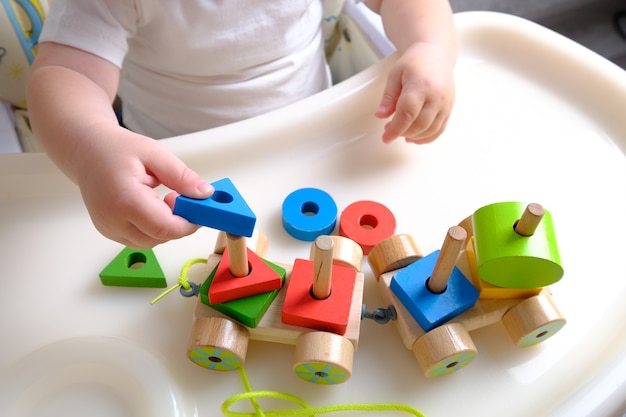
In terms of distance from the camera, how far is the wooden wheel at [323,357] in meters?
0.38

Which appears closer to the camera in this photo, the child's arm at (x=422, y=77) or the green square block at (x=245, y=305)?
the green square block at (x=245, y=305)

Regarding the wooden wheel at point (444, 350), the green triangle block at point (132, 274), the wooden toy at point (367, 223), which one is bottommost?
the wooden wheel at point (444, 350)

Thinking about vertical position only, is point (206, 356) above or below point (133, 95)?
below

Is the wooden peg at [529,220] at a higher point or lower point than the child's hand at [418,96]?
lower

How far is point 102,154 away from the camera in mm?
408

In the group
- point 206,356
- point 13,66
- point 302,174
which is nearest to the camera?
point 206,356

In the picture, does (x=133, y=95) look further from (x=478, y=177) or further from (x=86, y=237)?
(x=478, y=177)

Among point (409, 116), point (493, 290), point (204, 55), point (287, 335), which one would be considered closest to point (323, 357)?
point (287, 335)

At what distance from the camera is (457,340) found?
1.29ft

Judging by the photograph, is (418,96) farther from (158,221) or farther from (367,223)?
(158,221)

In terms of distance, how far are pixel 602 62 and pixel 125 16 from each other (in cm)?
50

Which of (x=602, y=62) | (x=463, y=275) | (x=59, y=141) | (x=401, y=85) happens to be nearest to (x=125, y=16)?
(x=59, y=141)

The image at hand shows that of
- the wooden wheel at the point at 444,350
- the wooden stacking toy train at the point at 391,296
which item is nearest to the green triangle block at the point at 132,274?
the wooden stacking toy train at the point at 391,296

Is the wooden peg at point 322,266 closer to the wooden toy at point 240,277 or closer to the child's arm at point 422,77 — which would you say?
the wooden toy at point 240,277
